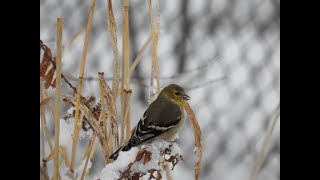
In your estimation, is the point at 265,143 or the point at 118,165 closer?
the point at 118,165

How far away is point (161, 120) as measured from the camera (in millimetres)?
1155

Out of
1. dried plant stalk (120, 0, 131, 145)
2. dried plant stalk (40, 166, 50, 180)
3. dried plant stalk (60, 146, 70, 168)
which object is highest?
dried plant stalk (120, 0, 131, 145)

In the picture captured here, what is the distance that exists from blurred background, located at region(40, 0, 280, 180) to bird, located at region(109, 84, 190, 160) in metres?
0.34

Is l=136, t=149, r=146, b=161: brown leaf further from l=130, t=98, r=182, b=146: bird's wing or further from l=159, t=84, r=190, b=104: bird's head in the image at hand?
l=159, t=84, r=190, b=104: bird's head

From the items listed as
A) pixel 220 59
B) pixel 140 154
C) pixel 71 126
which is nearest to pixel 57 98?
pixel 71 126

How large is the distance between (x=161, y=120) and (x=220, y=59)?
0.66m

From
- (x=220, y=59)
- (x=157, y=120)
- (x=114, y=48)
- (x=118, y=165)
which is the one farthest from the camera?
A: (x=220, y=59)

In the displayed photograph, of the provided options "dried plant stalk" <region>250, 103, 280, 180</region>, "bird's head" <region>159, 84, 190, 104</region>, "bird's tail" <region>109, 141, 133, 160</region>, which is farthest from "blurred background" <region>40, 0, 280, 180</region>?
"bird's tail" <region>109, 141, 133, 160</region>

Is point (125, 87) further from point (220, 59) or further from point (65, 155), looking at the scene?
point (220, 59)

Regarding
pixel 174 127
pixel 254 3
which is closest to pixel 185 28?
pixel 254 3

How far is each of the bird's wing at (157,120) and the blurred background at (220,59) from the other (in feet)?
1.24

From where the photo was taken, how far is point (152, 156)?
3.00 ft

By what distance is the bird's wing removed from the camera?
1014mm

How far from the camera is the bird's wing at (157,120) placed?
1014 mm
